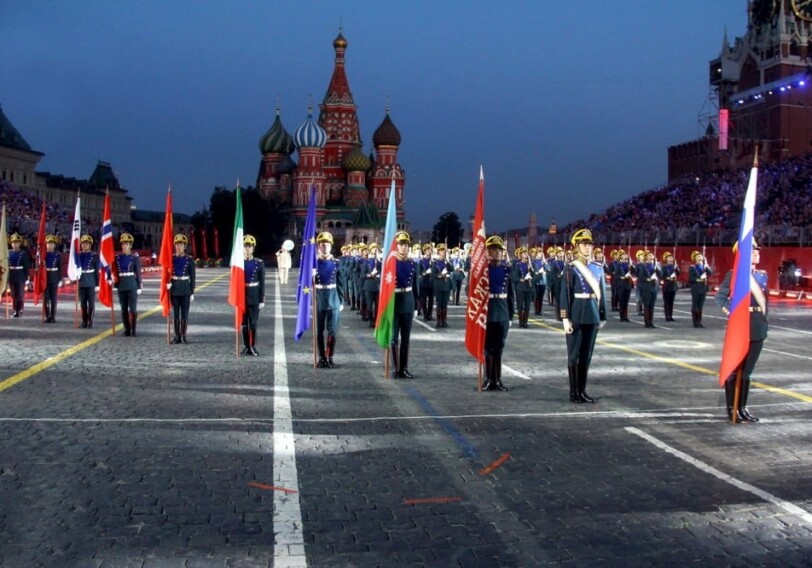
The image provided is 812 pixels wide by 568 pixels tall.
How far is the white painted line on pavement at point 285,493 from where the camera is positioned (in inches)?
212

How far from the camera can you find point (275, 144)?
115 meters

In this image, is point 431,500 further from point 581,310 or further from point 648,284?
point 648,284

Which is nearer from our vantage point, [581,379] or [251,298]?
[581,379]

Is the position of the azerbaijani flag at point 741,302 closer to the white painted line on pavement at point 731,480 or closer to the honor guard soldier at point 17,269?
the white painted line on pavement at point 731,480

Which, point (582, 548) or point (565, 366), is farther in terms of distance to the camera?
point (565, 366)

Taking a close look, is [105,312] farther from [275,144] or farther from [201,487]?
[275,144]

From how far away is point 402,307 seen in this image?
1301cm

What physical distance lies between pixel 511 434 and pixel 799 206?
3959cm

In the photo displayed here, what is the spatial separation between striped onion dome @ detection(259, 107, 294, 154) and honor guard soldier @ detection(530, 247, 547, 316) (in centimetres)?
9256

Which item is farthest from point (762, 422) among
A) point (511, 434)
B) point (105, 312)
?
point (105, 312)

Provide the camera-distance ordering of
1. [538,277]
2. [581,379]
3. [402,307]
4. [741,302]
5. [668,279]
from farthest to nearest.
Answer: [538,277] < [668,279] < [402,307] < [581,379] < [741,302]

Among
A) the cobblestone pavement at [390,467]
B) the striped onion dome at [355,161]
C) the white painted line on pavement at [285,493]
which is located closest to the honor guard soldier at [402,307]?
the cobblestone pavement at [390,467]

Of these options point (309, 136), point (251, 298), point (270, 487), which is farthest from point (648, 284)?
point (309, 136)

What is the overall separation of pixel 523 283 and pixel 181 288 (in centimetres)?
911
